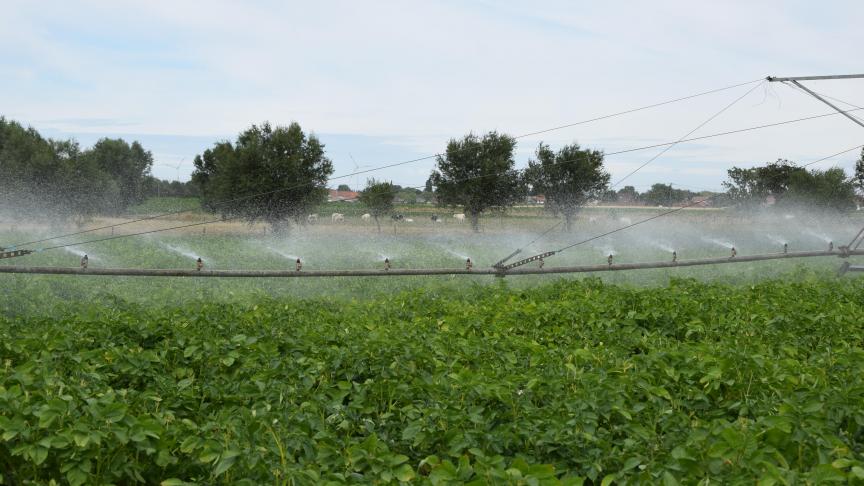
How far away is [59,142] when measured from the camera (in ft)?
170

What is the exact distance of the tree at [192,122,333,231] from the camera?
136 ft

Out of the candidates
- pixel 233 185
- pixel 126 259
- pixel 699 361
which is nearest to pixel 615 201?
pixel 233 185

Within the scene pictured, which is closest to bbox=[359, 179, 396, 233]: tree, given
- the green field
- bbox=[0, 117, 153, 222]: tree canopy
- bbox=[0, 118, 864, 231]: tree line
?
bbox=[0, 118, 864, 231]: tree line

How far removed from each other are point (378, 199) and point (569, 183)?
12.7 metres

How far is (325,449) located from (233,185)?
136ft

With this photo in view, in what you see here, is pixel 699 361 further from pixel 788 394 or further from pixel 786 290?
pixel 786 290

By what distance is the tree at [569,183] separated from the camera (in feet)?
165

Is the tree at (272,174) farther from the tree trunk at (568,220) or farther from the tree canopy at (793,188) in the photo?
the tree canopy at (793,188)

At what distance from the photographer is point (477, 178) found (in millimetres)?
49375

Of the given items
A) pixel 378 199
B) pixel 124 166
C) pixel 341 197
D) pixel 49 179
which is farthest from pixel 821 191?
pixel 124 166

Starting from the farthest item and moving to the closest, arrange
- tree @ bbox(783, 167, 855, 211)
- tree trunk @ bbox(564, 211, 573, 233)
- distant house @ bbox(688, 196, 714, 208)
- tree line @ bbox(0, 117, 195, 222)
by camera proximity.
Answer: tree @ bbox(783, 167, 855, 211), tree trunk @ bbox(564, 211, 573, 233), tree line @ bbox(0, 117, 195, 222), distant house @ bbox(688, 196, 714, 208)

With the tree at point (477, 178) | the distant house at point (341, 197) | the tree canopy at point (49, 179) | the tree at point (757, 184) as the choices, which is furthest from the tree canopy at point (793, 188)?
the tree canopy at point (49, 179)

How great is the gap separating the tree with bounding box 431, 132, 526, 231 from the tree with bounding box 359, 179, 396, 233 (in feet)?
10.8

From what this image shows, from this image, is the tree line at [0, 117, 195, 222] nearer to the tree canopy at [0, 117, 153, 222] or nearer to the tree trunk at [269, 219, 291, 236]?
the tree canopy at [0, 117, 153, 222]
